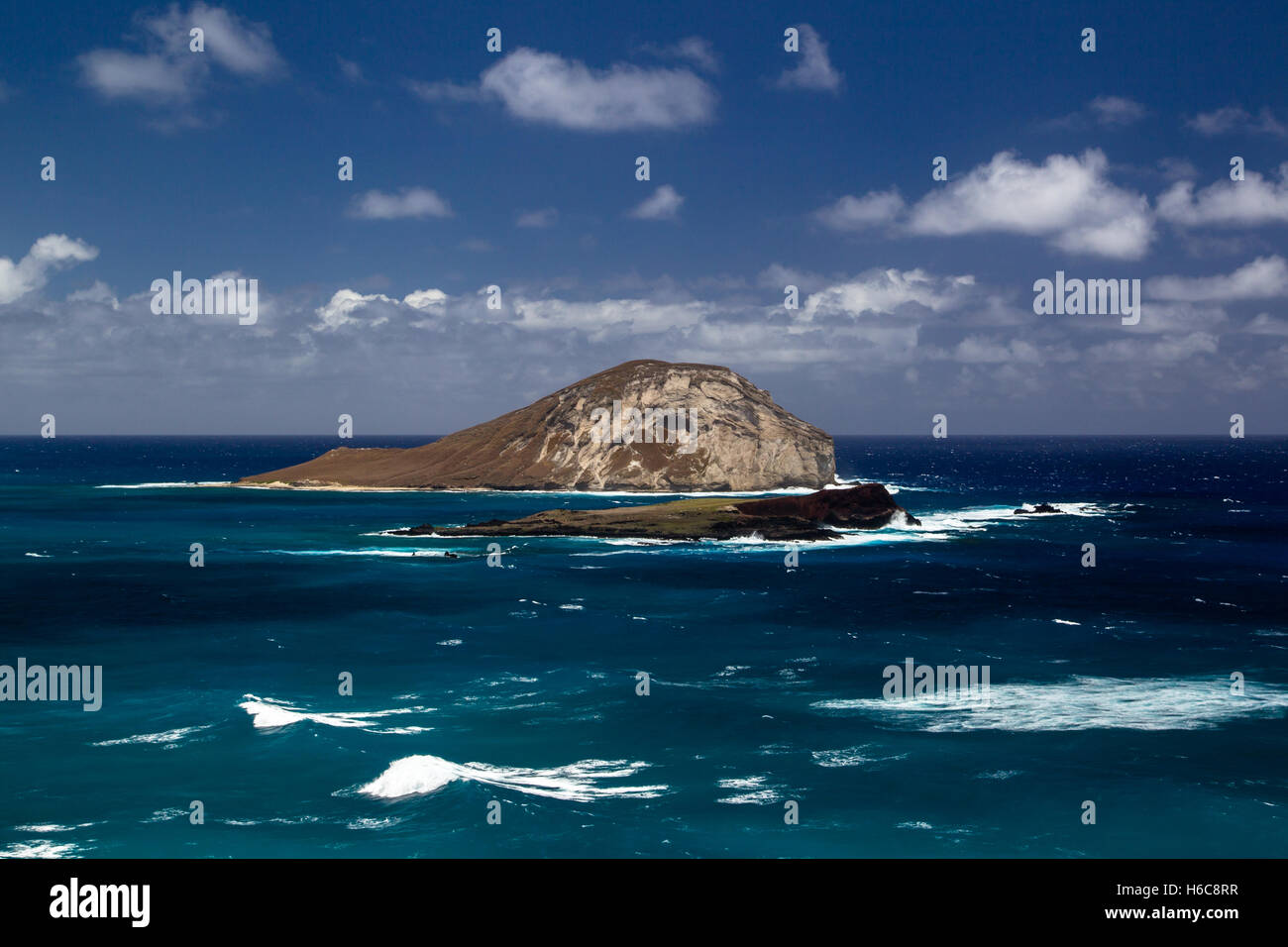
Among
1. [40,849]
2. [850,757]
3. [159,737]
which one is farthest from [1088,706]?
[40,849]

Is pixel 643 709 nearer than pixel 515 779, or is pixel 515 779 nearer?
pixel 515 779

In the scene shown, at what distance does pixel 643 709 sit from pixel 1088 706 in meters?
17.1

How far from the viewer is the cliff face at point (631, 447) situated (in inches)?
6437

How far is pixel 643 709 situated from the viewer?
37.4 m

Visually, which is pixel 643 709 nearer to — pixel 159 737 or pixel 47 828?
pixel 159 737

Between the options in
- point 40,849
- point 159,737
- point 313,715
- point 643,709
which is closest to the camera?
point 40,849

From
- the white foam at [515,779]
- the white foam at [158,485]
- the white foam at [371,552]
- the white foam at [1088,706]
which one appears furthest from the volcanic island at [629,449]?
the white foam at [515,779]

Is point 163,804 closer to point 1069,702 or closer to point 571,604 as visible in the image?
point 1069,702

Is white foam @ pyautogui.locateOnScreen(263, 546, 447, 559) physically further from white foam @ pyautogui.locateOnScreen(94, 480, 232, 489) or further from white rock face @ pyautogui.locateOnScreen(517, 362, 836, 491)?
white foam @ pyautogui.locateOnScreen(94, 480, 232, 489)

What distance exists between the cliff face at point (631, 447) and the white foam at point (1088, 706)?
11961 centimetres

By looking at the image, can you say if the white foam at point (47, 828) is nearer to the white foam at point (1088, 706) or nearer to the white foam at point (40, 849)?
the white foam at point (40, 849)

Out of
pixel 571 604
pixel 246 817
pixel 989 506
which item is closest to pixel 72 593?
pixel 571 604

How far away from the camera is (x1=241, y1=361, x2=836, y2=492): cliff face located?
164 m

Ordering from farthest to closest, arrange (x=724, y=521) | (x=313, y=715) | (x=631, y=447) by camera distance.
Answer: (x=631, y=447) → (x=724, y=521) → (x=313, y=715)
